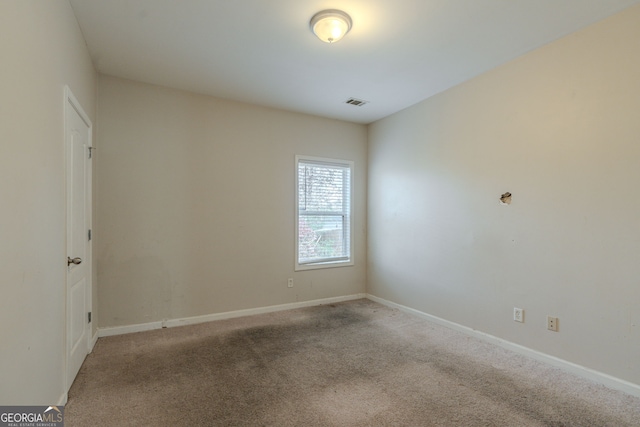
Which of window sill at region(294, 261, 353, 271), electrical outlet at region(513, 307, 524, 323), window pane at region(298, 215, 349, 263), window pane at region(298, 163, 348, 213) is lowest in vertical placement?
electrical outlet at region(513, 307, 524, 323)

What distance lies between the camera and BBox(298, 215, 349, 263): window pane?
435cm

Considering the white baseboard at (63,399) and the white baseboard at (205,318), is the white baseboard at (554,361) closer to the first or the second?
the white baseboard at (205,318)

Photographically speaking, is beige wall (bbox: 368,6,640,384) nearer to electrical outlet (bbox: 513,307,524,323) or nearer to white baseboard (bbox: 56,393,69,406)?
electrical outlet (bbox: 513,307,524,323)


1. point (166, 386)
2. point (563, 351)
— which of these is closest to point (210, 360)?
point (166, 386)

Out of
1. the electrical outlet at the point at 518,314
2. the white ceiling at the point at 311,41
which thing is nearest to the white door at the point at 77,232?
the white ceiling at the point at 311,41

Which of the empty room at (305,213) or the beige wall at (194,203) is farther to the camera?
the beige wall at (194,203)

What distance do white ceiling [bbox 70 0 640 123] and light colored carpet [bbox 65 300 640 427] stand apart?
8.96 feet

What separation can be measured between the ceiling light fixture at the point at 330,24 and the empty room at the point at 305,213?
2cm

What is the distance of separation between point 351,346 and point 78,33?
3.53 metres

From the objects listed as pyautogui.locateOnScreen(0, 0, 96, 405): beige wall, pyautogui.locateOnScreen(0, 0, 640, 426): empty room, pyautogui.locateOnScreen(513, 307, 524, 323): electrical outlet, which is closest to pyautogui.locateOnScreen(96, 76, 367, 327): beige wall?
pyautogui.locateOnScreen(0, 0, 640, 426): empty room

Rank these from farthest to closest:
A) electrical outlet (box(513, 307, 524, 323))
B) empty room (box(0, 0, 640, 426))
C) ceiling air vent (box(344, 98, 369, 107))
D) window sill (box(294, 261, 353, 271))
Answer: window sill (box(294, 261, 353, 271)) → ceiling air vent (box(344, 98, 369, 107)) → electrical outlet (box(513, 307, 524, 323)) → empty room (box(0, 0, 640, 426))

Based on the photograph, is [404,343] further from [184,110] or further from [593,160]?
[184,110]

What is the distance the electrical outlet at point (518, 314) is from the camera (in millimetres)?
2787

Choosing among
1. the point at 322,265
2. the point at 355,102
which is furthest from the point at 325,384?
the point at 355,102
